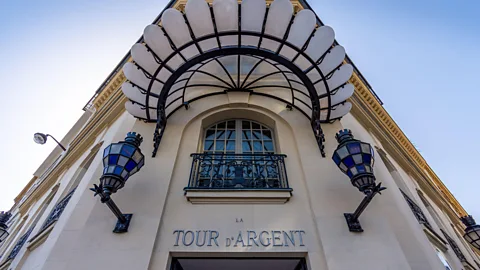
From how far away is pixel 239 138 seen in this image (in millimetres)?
5863

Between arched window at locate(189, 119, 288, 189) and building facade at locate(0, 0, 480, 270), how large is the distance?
0.02 m

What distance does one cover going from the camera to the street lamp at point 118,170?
11.9ft

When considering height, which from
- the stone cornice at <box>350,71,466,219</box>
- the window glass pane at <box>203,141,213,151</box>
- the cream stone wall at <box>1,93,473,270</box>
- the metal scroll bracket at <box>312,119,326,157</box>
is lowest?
the cream stone wall at <box>1,93,473,270</box>

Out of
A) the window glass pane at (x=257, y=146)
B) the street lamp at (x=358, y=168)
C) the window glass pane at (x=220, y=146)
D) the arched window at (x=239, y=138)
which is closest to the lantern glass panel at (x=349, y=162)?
the street lamp at (x=358, y=168)

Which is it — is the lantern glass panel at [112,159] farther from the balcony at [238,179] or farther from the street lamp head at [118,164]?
the balcony at [238,179]

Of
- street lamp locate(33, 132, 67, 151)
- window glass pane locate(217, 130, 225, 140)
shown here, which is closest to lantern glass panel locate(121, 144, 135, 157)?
window glass pane locate(217, 130, 225, 140)

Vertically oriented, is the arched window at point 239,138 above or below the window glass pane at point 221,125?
below

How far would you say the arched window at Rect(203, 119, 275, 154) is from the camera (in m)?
5.64

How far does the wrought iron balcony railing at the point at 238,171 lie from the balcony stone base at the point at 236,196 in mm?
145

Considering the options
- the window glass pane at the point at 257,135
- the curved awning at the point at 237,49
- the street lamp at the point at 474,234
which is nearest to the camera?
the curved awning at the point at 237,49

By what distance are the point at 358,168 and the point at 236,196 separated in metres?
2.02

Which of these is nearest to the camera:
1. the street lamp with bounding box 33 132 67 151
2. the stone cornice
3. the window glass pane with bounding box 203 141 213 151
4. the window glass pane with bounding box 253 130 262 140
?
the window glass pane with bounding box 203 141 213 151

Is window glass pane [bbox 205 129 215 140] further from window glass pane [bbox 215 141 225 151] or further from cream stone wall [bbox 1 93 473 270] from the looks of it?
cream stone wall [bbox 1 93 473 270]

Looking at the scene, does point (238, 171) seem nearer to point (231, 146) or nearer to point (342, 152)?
point (231, 146)
